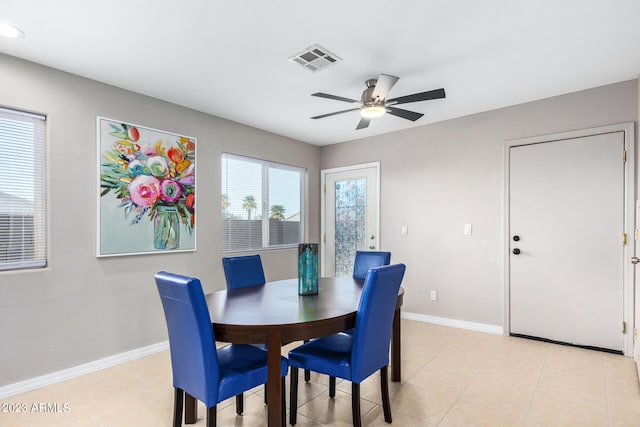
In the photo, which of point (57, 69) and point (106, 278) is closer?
point (57, 69)

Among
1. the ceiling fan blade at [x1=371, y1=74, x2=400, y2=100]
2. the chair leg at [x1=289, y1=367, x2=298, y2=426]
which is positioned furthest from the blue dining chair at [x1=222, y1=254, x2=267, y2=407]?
→ the ceiling fan blade at [x1=371, y1=74, x2=400, y2=100]

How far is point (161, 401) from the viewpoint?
235 centimetres

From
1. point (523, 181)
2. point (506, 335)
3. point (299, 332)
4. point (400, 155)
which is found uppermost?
point (400, 155)

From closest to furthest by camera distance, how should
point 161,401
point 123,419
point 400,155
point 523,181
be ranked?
point 123,419
point 161,401
point 523,181
point 400,155

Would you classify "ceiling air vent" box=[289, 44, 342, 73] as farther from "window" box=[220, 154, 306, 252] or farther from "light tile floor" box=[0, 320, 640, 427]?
"light tile floor" box=[0, 320, 640, 427]

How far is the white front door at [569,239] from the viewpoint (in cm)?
310

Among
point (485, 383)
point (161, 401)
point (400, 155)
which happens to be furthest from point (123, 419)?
point (400, 155)

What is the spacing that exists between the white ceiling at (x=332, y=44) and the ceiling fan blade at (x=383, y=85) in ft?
0.60

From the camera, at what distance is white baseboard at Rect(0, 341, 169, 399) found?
2.45 meters

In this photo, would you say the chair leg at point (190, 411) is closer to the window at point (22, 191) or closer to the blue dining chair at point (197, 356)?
the blue dining chair at point (197, 356)

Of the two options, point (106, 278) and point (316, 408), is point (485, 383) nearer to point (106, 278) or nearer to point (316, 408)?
point (316, 408)

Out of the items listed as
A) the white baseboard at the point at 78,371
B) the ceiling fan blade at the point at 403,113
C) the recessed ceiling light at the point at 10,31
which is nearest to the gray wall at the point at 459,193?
→ the ceiling fan blade at the point at 403,113

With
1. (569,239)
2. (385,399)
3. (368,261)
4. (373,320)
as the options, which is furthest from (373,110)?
(569,239)

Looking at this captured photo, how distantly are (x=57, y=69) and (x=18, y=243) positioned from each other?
135 centimetres
